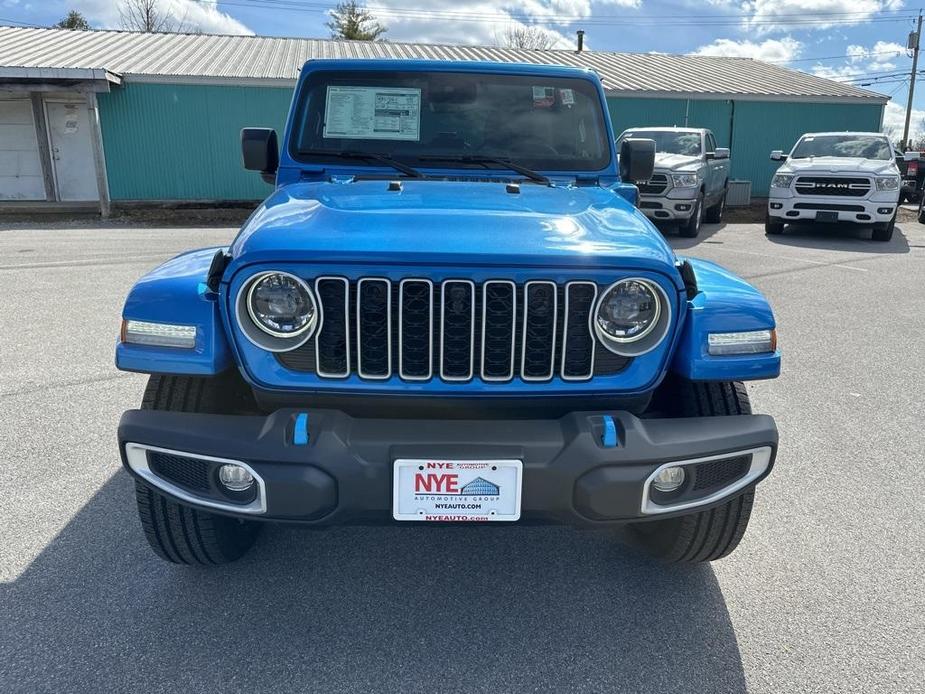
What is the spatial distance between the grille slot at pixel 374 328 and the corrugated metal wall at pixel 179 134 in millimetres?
16538

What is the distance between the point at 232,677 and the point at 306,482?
69 centimetres

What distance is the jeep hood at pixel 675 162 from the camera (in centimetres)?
1241

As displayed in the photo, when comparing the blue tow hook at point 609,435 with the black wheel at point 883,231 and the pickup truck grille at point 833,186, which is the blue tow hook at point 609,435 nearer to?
the pickup truck grille at point 833,186

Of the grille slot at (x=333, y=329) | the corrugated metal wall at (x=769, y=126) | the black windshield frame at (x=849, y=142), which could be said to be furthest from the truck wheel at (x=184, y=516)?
the corrugated metal wall at (x=769, y=126)

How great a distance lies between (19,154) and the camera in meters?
18.1

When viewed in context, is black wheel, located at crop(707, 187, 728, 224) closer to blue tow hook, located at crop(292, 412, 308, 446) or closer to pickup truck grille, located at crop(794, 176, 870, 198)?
pickup truck grille, located at crop(794, 176, 870, 198)

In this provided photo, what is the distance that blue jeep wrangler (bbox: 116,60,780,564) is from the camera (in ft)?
6.91

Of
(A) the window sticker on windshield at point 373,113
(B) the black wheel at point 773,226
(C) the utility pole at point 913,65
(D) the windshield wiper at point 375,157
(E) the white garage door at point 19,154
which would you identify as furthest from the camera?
(C) the utility pole at point 913,65

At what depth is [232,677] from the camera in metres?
2.26

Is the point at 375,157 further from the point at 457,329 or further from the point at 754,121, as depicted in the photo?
the point at 754,121

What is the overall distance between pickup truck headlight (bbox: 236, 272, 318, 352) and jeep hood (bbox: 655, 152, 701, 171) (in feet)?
36.5

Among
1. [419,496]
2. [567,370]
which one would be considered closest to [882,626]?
[567,370]

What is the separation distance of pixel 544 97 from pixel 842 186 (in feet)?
35.5

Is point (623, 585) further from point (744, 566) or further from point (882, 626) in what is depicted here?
point (882, 626)
